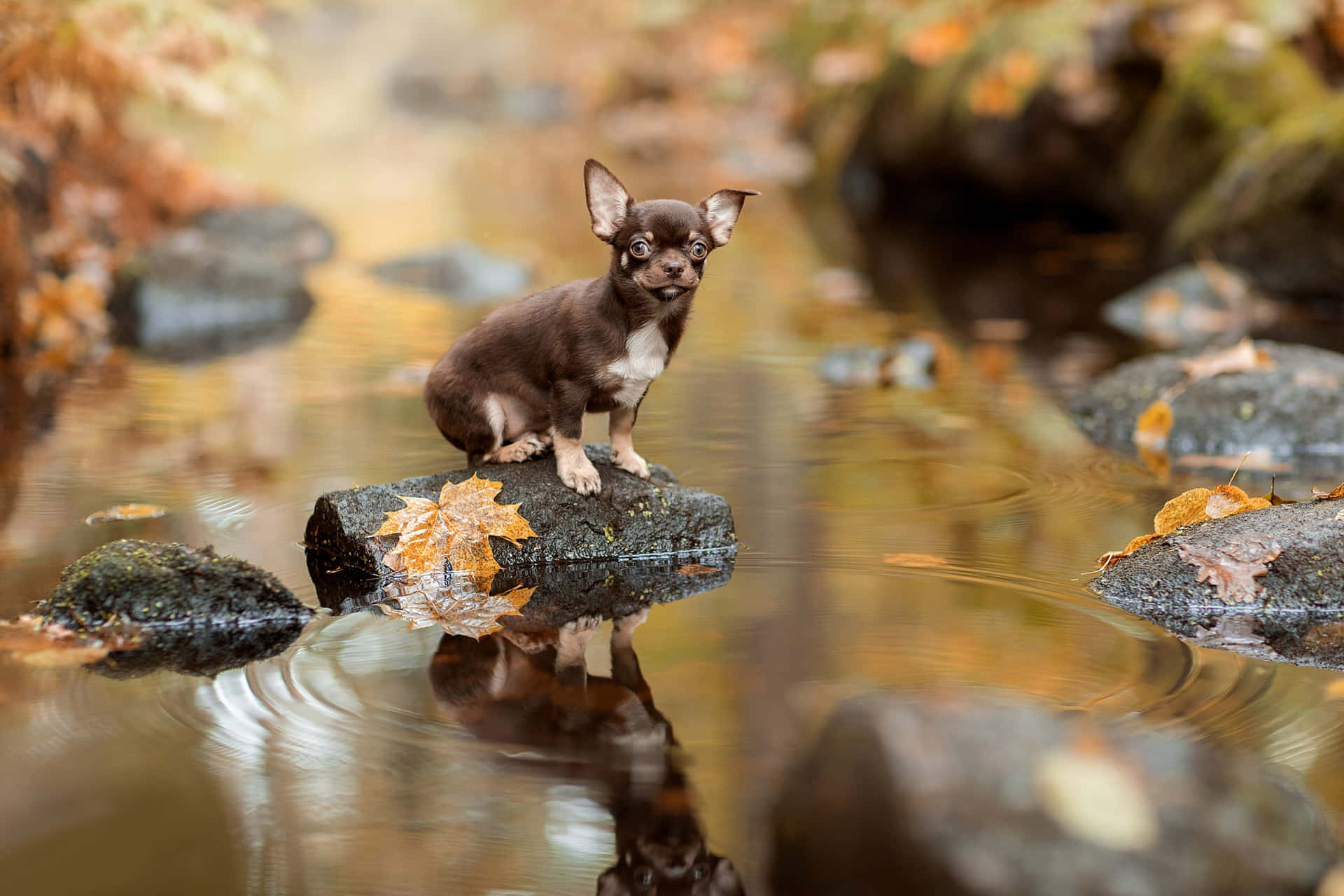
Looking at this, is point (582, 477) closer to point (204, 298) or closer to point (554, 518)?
point (554, 518)

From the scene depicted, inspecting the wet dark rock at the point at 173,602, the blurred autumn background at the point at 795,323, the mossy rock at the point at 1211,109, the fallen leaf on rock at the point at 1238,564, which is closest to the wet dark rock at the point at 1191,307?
the blurred autumn background at the point at 795,323

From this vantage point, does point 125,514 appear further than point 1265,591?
Yes

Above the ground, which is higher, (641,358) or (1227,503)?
(641,358)

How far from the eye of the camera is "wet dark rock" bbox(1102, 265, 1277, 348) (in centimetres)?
812

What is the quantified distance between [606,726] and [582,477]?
1119 mm

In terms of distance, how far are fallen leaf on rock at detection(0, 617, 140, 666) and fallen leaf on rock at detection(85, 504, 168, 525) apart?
3.32 ft

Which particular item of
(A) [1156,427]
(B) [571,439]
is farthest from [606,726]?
(A) [1156,427]

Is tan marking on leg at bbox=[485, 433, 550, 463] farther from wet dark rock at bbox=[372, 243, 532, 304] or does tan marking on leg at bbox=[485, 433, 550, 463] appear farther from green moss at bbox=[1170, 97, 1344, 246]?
green moss at bbox=[1170, 97, 1344, 246]

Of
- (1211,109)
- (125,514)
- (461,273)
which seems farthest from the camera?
(1211,109)

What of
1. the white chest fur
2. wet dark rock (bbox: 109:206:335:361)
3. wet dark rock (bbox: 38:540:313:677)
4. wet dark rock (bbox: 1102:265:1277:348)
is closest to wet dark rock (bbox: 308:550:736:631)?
wet dark rock (bbox: 38:540:313:677)

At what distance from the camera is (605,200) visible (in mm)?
3475

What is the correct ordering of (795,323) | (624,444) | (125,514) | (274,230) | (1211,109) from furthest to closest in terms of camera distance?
(274,230) < (1211,109) < (795,323) < (125,514) < (624,444)

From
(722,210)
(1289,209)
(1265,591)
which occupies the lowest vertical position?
(1265,591)

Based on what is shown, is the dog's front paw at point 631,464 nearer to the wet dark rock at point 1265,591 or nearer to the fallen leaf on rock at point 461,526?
the fallen leaf on rock at point 461,526
